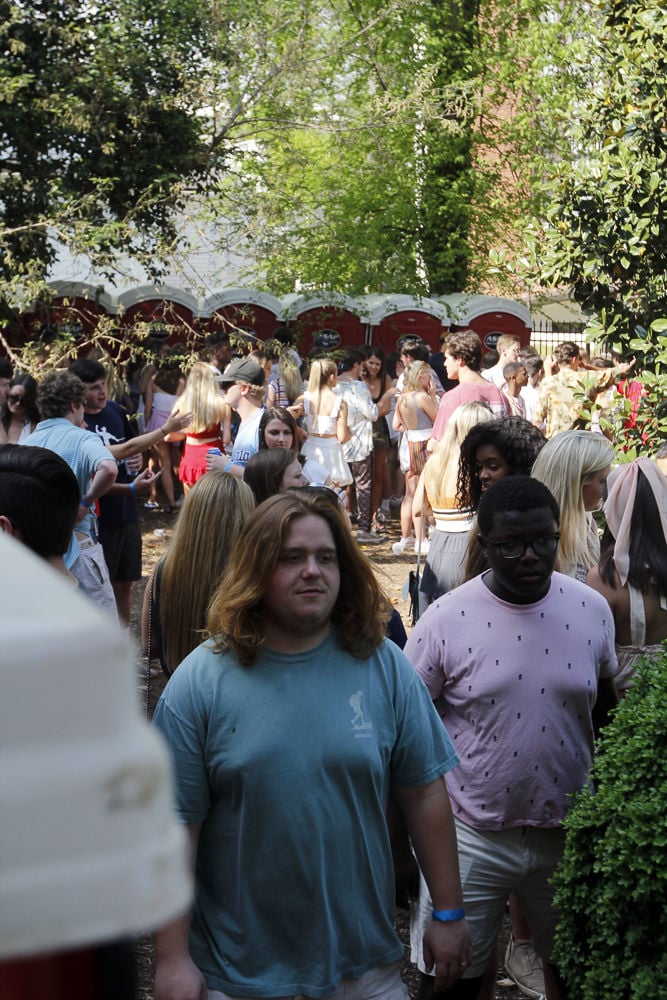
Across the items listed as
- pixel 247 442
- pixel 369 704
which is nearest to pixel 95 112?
pixel 247 442

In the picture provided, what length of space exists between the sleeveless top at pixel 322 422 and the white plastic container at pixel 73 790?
11.9 metres

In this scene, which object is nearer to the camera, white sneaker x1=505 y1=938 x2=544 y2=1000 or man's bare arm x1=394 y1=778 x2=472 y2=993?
man's bare arm x1=394 y1=778 x2=472 y2=993

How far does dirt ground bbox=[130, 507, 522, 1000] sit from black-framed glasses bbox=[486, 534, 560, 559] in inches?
18.2

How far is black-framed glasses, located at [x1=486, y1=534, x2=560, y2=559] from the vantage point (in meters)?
3.96

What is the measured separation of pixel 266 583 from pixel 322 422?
9.40 metres

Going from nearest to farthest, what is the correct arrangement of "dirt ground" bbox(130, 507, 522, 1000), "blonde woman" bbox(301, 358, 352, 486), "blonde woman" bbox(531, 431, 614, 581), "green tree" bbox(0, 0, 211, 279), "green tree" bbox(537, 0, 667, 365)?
1. "dirt ground" bbox(130, 507, 522, 1000)
2. "blonde woman" bbox(531, 431, 614, 581)
3. "green tree" bbox(537, 0, 667, 365)
4. "blonde woman" bbox(301, 358, 352, 486)
5. "green tree" bbox(0, 0, 211, 279)

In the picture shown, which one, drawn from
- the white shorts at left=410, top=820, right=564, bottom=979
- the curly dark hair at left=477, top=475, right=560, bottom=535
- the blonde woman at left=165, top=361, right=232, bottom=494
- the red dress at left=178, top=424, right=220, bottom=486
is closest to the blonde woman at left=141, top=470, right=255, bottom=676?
the curly dark hair at left=477, top=475, right=560, bottom=535

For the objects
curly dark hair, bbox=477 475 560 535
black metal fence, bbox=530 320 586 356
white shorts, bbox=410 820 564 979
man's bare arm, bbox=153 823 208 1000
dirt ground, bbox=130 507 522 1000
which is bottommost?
dirt ground, bbox=130 507 522 1000

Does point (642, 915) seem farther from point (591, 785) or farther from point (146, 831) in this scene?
point (146, 831)

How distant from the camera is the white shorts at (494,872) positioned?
387 cm

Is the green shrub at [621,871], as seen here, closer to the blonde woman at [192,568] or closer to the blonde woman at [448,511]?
the blonde woman at [192,568]

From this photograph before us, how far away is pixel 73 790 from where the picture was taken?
682 millimetres

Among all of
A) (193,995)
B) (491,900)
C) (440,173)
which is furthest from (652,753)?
(440,173)

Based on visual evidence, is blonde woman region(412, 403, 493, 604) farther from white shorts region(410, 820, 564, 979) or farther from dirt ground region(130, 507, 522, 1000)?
white shorts region(410, 820, 564, 979)
